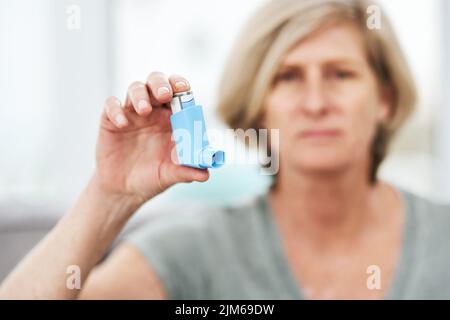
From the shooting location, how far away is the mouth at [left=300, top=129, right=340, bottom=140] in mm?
684

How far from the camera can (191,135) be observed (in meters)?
0.46

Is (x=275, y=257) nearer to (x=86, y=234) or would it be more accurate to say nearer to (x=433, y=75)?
(x=86, y=234)

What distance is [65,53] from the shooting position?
117cm

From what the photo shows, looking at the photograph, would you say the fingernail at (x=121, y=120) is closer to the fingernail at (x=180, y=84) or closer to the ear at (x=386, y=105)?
the fingernail at (x=180, y=84)

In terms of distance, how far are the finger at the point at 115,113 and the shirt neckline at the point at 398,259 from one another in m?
0.32

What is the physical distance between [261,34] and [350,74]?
0.15 metres

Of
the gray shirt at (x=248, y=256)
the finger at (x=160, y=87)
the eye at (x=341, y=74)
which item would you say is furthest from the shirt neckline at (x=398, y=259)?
the finger at (x=160, y=87)

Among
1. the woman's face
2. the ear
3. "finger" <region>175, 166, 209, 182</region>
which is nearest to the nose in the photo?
the woman's face

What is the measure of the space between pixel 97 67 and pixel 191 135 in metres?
0.81

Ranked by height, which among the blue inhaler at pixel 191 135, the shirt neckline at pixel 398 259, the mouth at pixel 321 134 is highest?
the blue inhaler at pixel 191 135

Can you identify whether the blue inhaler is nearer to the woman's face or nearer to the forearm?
the forearm

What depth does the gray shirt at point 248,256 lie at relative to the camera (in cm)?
67


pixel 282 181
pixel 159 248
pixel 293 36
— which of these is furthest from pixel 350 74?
pixel 159 248

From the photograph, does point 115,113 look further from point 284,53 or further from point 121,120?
point 284,53
